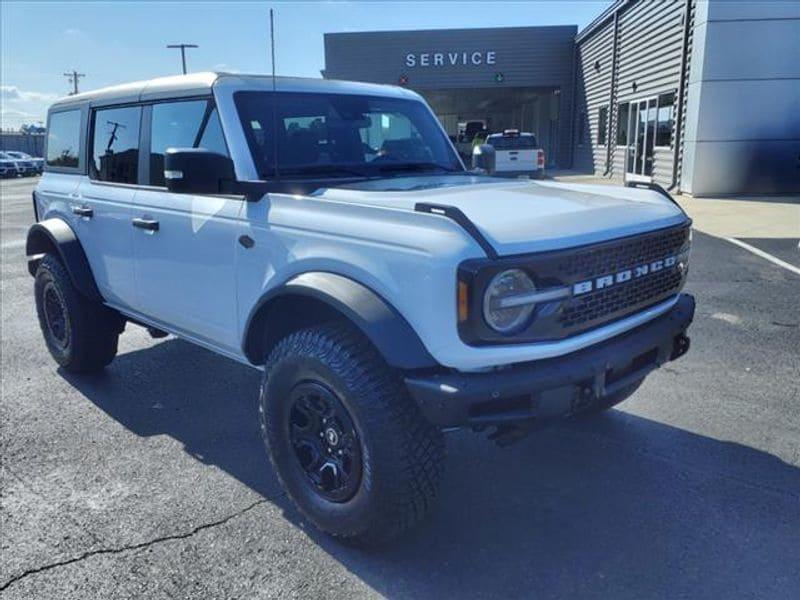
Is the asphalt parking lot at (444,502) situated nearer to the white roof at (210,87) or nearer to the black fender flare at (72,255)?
the black fender flare at (72,255)

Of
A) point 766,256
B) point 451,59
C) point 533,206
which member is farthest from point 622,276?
point 451,59

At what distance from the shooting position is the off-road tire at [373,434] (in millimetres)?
2676

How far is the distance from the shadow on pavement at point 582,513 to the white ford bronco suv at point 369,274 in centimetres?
36

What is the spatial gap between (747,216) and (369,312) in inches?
463

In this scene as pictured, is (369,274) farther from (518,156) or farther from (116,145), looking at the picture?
(518,156)

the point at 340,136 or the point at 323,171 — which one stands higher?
the point at 340,136

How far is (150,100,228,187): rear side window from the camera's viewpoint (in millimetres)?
3699

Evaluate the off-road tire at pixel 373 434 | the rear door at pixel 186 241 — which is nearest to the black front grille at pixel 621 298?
the off-road tire at pixel 373 434

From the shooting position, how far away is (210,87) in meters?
3.72

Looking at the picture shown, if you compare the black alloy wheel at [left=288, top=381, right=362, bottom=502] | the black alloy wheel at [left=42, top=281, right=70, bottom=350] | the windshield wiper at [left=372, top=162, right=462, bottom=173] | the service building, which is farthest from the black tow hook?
the service building

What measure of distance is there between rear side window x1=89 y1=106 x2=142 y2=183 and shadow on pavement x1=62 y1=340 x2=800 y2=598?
60.9 inches

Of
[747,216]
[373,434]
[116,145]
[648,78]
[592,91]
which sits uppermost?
[592,91]

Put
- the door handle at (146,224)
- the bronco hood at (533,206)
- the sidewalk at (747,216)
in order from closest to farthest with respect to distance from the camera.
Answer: the bronco hood at (533,206) < the door handle at (146,224) < the sidewalk at (747,216)

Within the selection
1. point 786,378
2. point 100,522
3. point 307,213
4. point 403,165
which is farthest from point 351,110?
point 786,378
